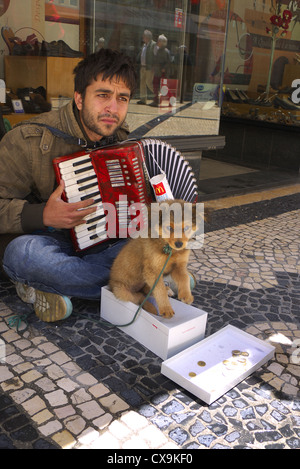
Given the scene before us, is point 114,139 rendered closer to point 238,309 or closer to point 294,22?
point 238,309

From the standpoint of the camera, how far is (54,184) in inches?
107

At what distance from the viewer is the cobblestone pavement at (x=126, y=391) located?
1847 millimetres

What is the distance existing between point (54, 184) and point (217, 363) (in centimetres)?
147

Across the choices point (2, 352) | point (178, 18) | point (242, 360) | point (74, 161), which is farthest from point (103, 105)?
point (178, 18)

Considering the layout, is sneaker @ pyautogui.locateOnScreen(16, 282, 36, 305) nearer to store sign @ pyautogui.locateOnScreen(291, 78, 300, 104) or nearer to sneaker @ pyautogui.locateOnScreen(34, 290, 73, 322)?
sneaker @ pyautogui.locateOnScreen(34, 290, 73, 322)

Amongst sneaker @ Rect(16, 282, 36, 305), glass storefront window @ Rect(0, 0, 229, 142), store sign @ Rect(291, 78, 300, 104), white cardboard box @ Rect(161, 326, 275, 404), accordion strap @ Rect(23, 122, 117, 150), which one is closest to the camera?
white cardboard box @ Rect(161, 326, 275, 404)

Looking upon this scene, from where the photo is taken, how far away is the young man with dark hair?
99.4 inches

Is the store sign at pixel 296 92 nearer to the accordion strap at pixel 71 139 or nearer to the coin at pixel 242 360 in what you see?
the accordion strap at pixel 71 139

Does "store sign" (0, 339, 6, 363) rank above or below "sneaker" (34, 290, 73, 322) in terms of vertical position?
below

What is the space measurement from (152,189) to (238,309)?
1.11 m

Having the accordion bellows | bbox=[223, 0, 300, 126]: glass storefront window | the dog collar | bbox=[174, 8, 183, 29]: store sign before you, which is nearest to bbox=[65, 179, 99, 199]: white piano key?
the accordion bellows

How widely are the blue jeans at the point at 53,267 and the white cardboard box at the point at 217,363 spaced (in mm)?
738

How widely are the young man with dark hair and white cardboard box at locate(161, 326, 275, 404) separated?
747mm
